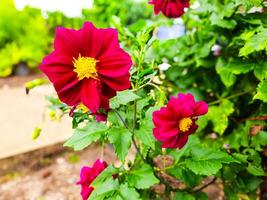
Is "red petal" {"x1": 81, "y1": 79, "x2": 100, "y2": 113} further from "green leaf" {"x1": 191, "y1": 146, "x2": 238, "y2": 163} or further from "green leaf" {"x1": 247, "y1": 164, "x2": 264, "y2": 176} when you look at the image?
"green leaf" {"x1": 247, "y1": 164, "x2": 264, "y2": 176}

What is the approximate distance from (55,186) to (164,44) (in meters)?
0.98

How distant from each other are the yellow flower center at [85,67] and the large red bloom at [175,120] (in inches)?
7.1

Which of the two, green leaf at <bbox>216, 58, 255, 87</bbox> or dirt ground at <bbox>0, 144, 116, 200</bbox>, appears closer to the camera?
green leaf at <bbox>216, 58, 255, 87</bbox>

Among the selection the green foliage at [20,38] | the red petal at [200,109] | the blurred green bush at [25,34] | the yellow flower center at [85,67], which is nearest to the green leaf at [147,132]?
the red petal at [200,109]

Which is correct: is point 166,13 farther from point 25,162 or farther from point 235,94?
point 25,162

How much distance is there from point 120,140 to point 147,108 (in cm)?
22

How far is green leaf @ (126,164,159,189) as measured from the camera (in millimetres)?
929

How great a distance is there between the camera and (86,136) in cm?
91

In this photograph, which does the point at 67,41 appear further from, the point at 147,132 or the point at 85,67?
the point at 147,132

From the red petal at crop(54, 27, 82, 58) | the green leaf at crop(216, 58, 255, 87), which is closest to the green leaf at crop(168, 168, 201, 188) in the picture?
the green leaf at crop(216, 58, 255, 87)

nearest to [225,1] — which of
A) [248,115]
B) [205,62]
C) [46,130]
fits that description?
[205,62]

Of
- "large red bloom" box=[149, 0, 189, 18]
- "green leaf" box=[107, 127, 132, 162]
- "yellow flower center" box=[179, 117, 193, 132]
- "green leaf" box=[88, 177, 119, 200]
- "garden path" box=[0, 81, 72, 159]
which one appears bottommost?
"garden path" box=[0, 81, 72, 159]

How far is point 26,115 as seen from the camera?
340cm

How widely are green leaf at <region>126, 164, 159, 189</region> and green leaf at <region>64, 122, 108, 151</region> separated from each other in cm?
14
